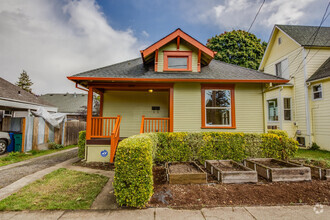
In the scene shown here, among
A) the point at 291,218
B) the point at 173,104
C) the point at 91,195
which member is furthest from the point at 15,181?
the point at 291,218

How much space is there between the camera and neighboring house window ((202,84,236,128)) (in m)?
7.04

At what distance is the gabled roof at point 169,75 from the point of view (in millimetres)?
6410

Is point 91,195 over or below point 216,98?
below

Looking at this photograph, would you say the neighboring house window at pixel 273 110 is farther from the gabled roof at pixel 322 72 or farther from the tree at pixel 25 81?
the tree at pixel 25 81

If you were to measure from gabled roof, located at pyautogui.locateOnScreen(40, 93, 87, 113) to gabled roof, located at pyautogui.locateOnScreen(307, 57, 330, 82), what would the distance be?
25969 mm

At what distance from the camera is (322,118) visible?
902 cm

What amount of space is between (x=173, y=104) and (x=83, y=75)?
3.96m

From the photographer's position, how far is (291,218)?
104 inches

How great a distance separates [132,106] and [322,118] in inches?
426

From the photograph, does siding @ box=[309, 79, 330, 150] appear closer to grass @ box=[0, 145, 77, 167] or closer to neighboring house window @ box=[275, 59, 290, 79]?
neighboring house window @ box=[275, 59, 290, 79]

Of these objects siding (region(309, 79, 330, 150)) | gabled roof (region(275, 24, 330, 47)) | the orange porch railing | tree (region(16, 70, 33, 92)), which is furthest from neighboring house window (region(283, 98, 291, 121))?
tree (region(16, 70, 33, 92))

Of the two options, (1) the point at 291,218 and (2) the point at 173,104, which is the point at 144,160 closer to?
(1) the point at 291,218

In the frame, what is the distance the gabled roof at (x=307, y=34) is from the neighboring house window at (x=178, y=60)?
26.3ft

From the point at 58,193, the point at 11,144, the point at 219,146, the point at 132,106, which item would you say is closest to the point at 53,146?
the point at 11,144
